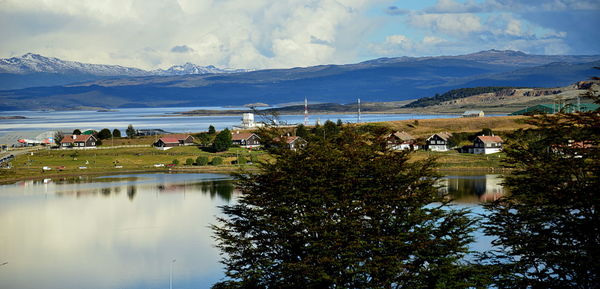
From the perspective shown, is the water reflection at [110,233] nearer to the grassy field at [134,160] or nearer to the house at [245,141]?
the grassy field at [134,160]

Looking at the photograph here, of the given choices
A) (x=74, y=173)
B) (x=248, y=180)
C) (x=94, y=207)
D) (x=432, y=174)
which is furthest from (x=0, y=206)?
(x=432, y=174)

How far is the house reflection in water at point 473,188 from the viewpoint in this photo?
36978 mm

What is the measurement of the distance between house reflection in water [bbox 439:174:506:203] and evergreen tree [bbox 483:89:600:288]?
19400 millimetres

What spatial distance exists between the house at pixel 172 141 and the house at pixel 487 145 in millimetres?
28384

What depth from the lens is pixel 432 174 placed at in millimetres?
16938

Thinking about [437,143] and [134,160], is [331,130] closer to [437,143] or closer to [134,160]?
[437,143]

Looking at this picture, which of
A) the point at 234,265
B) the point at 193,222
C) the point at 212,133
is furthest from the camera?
the point at 212,133

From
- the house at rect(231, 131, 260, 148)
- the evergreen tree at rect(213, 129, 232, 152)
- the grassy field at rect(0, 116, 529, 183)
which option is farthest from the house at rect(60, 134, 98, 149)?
the evergreen tree at rect(213, 129, 232, 152)

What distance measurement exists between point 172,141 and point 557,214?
193 ft

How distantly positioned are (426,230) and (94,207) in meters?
27.3

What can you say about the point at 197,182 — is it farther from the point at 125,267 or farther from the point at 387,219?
the point at 387,219

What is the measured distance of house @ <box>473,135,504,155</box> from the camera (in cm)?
5828

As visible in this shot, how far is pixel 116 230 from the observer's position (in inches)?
1276

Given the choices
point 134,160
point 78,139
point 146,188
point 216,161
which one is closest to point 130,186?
point 146,188
